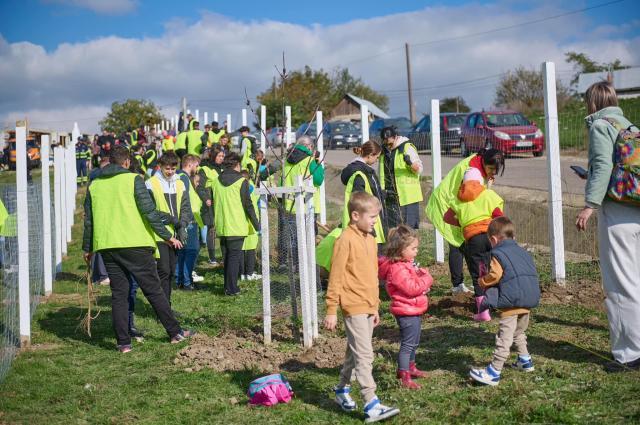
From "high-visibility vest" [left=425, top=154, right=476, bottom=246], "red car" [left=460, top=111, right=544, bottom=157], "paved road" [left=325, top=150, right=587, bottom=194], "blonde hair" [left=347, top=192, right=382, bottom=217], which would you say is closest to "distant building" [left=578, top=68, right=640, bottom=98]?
"red car" [left=460, top=111, right=544, bottom=157]

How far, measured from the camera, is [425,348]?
6.76 m

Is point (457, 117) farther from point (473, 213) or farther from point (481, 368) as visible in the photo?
point (481, 368)

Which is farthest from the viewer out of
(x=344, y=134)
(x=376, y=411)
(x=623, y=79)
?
(x=623, y=79)

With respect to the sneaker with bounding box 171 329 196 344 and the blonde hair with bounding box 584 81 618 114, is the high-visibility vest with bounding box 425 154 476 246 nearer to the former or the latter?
the blonde hair with bounding box 584 81 618 114

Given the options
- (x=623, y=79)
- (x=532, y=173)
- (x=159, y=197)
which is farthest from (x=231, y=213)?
(x=623, y=79)

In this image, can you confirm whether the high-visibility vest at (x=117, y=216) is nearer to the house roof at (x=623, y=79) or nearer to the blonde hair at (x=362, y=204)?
the blonde hair at (x=362, y=204)

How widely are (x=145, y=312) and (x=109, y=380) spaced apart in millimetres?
2988

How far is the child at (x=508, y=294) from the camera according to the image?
5473mm

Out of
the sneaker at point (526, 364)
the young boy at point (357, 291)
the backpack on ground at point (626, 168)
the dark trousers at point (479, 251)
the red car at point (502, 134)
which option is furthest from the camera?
the red car at point (502, 134)

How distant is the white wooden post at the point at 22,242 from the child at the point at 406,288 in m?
4.15

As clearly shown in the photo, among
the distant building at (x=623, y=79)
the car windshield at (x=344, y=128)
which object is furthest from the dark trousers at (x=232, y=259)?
the distant building at (x=623, y=79)

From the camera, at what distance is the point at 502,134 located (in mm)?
18812

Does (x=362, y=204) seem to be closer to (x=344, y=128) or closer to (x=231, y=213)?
(x=231, y=213)

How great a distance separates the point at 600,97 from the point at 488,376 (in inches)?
92.4
